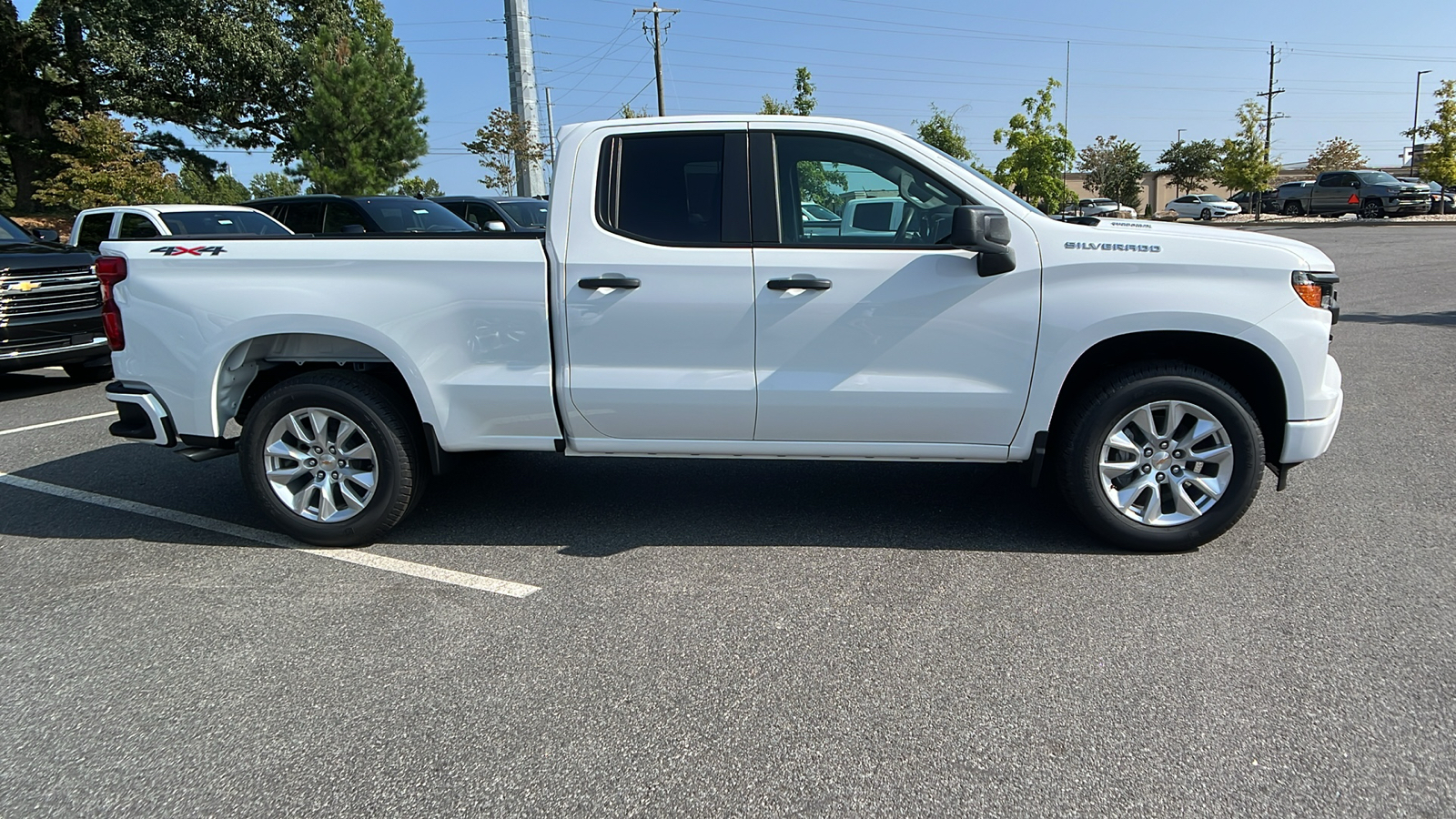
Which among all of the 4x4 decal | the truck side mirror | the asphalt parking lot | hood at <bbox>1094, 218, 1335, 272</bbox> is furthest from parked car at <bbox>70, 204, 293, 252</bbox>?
hood at <bbox>1094, 218, 1335, 272</bbox>

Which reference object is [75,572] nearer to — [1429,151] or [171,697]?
[171,697]

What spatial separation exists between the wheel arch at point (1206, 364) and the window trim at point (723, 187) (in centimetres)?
163

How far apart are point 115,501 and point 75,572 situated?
1202mm

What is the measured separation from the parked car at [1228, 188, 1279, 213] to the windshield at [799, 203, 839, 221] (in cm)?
4568

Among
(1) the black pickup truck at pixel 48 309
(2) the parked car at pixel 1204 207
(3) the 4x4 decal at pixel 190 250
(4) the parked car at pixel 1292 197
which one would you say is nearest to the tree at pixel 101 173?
(1) the black pickup truck at pixel 48 309

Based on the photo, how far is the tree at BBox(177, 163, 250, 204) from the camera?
3434 centimetres

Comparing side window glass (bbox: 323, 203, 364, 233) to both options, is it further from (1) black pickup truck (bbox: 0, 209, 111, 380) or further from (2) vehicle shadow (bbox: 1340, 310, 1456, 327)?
(2) vehicle shadow (bbox: 1340, 310, 1456, 327)

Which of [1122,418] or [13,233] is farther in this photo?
[13,233]

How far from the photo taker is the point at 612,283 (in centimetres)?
433

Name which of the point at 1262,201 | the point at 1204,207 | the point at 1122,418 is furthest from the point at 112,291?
the point at 1204,207

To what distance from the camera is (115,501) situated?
5594 millimetres

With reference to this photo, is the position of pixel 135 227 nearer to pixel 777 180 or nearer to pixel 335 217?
pixel 335 217

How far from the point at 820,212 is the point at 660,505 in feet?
6.05

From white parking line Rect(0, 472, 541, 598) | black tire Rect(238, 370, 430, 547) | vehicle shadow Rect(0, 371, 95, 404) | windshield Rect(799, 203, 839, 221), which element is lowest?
white parking line Rect(0, 472, 541, 598)
